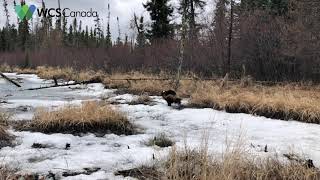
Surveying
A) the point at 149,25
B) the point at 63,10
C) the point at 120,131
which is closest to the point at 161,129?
the point at 120,131

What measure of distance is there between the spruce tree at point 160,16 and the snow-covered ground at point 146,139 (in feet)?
69.5

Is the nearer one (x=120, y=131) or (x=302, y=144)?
(x=302, y=144)

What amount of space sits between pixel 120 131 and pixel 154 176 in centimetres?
292

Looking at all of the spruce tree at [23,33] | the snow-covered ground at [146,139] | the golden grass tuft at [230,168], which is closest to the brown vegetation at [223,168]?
the golden grass tuft at [230,168]

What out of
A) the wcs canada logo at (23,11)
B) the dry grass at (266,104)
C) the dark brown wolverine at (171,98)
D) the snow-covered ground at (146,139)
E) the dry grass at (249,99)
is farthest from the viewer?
the wcs canada logo at (23,11)

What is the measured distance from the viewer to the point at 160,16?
103 feet

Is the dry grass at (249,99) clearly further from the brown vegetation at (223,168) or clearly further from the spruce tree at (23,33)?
the spruce tree at (23,33)

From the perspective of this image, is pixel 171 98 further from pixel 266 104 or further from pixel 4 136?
pixel 4 136

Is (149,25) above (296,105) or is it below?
above

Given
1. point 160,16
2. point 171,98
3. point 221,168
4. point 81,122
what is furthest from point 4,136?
point 160,16

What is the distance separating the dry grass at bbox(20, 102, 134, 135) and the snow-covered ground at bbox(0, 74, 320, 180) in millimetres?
367

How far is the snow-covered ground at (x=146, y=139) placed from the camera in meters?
5.66

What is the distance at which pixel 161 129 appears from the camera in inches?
327

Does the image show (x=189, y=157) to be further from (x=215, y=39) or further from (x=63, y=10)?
(x=63, y=10)
